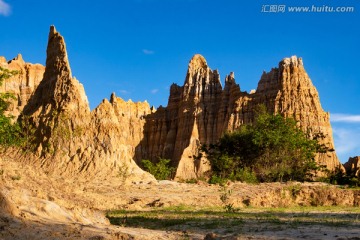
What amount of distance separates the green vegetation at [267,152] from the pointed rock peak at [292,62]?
1539 inches

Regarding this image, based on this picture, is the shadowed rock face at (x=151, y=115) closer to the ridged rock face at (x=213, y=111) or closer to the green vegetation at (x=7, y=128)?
the ridged rock face at (x=213, y=111)

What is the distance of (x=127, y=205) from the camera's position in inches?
862

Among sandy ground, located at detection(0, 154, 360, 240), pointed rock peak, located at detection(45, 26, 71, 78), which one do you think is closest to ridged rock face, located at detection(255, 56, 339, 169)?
pointed rock peak, located at detection(45, 26, 71, 78)

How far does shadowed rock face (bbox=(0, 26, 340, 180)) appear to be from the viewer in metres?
32.9

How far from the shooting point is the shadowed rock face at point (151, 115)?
→ 32.9 meters

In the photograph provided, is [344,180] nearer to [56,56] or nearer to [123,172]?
[123,172]

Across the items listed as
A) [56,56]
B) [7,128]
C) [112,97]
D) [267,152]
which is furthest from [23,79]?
[7,128]

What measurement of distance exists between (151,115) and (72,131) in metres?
72.6

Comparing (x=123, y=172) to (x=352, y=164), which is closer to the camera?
(x=123, y=172)

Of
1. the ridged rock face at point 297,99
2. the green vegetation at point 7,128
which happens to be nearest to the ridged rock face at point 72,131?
the green vegetation at point 7,128

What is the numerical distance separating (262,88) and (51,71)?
53.4 m

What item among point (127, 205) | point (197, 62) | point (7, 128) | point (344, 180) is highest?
point (197, 62)

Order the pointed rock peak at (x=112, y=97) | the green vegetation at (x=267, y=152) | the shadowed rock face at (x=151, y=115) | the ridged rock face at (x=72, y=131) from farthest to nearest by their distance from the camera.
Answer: the pointed rock peak at (x=112, y=97)
the green vegetation at (x=267, y=152)
the shadowed rock face at (x=151, y=115)
the ridged rock face at (x=72, y=131)

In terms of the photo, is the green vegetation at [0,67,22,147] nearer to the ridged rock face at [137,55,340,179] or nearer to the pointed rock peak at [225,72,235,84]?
the ridged rock face at [137,55,340,179]
